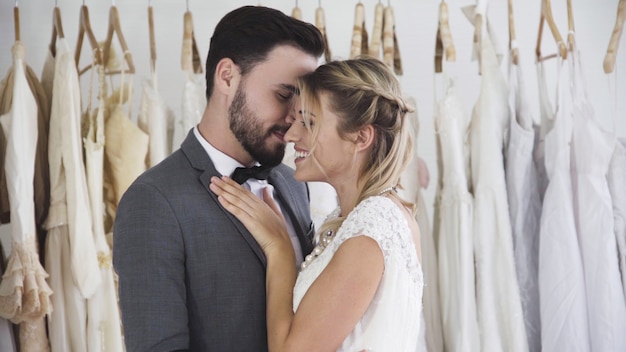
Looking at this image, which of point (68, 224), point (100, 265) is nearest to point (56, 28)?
point (68, 224)

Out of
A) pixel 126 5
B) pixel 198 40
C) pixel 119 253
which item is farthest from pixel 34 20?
pixel 119 253

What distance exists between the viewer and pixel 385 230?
1.48 m

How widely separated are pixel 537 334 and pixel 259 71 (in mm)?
1196

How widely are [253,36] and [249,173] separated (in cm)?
28

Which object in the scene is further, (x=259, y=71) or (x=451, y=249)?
(x=451, y=249)

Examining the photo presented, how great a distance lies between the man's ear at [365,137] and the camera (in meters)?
1.58

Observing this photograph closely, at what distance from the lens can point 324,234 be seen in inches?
64.4

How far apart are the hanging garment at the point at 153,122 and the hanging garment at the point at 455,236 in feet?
2.65

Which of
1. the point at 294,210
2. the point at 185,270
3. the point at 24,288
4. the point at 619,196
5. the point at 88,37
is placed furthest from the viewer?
the point at 88,37

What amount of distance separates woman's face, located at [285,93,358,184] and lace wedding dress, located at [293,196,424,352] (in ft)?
0.37

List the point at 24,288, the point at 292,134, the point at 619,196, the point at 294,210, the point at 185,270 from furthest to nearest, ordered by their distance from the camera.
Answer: the point at 619,196 < the point at 24,288 < the point at 294,210 < the point at 292,134 < the point at 185,270

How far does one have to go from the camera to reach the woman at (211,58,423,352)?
1435mm

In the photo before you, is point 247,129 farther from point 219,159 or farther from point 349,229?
point 349,229

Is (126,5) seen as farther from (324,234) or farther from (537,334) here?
(537,334)
